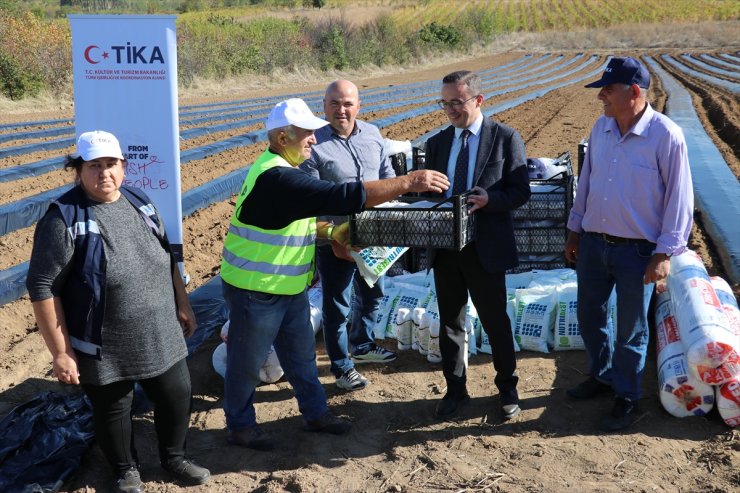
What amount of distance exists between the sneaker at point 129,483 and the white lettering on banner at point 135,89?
2.13 meters

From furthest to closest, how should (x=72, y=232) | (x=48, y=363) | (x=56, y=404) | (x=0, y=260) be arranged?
(x=0, y=260), (x=48, y=363), (x=56, y=404), (x=72, y=232)

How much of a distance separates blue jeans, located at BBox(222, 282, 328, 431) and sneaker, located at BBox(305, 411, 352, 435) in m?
0.03

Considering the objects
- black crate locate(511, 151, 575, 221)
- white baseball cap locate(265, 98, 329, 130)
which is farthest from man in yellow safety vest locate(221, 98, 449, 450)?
black crate locate(511, 151, 575, 221)

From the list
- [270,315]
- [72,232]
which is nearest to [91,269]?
[72,232]

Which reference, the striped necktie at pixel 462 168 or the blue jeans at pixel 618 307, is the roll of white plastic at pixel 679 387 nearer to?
the blue jeans at pixel 618 307

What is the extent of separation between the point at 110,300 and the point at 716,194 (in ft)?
25.1

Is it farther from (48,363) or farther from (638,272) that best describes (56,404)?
(638,272)

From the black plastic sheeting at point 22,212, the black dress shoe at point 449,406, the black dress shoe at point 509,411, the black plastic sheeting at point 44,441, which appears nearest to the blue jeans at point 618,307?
the black dress shoe at point 509,411

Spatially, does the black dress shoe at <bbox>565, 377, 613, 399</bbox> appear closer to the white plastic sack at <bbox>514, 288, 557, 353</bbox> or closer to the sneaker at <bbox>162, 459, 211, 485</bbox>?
the white plastic sack at <bbox>514, 288, 557, 353</bbox>

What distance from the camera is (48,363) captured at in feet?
16.1

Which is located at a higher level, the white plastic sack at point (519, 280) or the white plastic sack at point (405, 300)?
the white plastic sack at point (519, 280)

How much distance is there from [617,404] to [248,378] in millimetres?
1998

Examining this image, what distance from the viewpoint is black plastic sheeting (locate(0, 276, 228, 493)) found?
3.45 metres

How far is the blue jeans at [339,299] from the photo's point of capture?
445 centimetres
